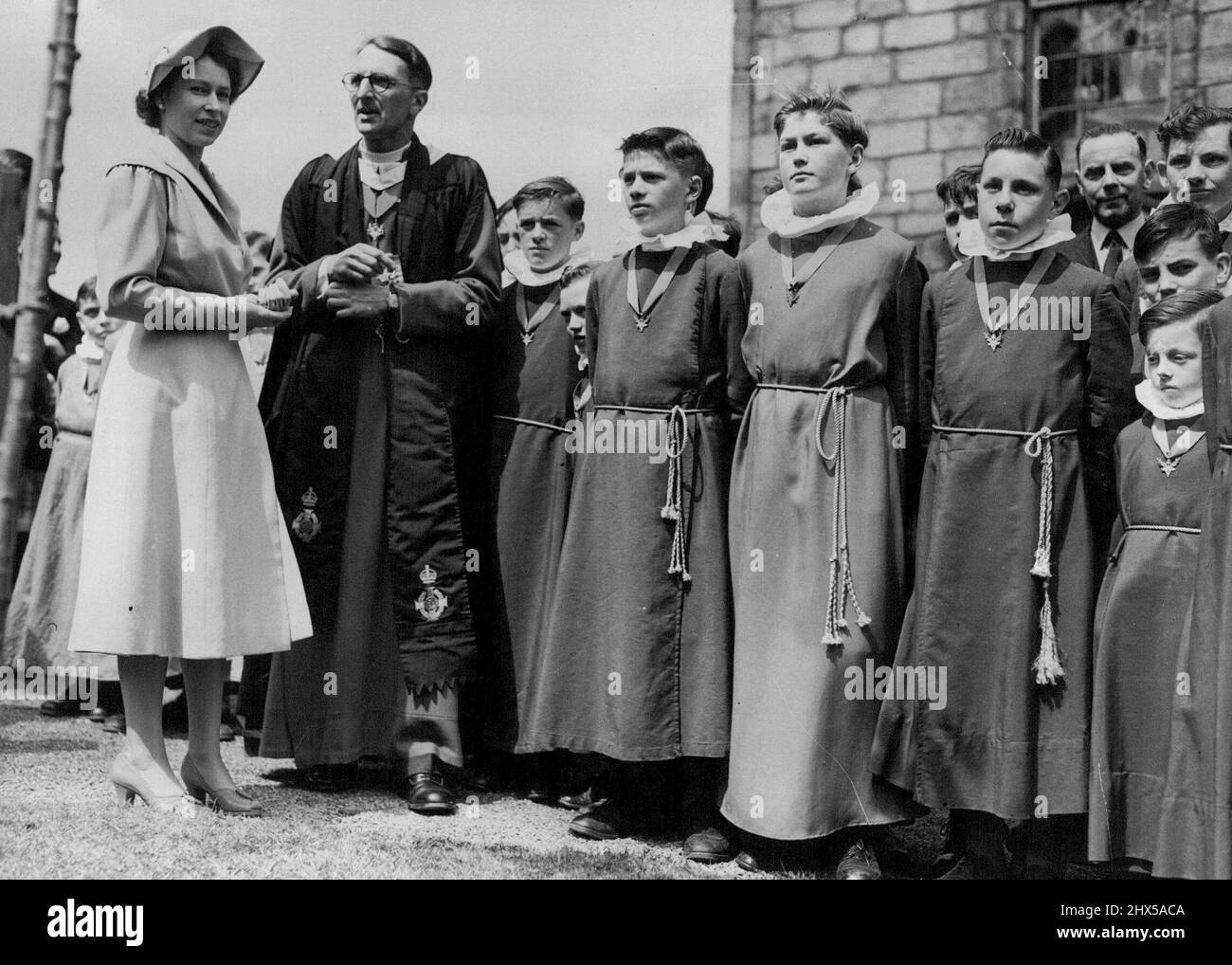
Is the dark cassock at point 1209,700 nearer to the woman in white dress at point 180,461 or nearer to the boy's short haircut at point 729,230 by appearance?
the boy's short haircut at point 729,230

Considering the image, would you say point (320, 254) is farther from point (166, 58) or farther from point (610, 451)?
point (610, 451)

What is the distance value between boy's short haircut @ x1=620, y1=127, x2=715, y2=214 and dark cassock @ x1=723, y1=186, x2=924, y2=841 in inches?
17.3

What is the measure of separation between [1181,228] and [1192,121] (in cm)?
70

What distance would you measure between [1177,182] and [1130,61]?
12.9 ft

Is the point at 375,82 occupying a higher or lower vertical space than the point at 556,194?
higher

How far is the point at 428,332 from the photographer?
4.82 meters

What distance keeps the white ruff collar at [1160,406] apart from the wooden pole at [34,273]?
11.8 feet

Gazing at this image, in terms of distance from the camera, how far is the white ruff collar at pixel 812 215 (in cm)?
421

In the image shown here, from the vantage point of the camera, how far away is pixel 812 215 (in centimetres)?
430

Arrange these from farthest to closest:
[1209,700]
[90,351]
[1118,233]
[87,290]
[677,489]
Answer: [87,290] < [90,351] < [1118,233] < [677,489] < [1209,700]

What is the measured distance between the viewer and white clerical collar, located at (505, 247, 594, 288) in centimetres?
516

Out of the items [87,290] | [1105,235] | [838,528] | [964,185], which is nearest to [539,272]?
[964,185]

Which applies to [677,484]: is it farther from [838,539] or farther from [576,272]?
[576,272]

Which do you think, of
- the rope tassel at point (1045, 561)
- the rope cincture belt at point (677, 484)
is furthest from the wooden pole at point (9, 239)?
the rope tassel at point (1045, 561)
